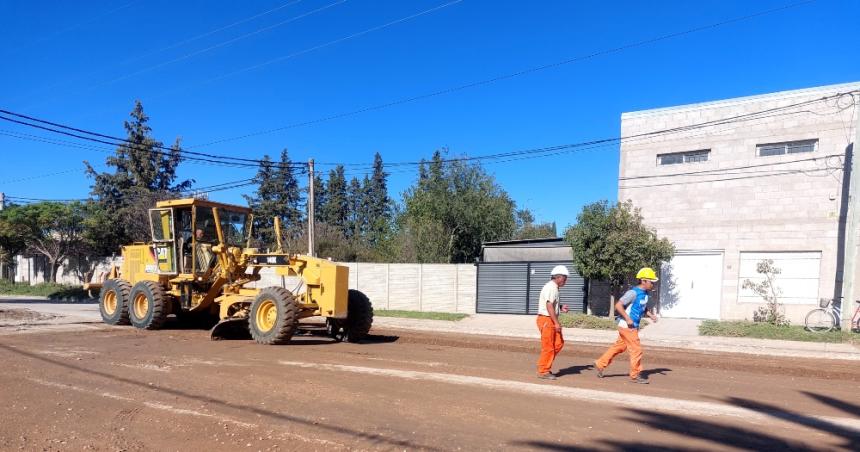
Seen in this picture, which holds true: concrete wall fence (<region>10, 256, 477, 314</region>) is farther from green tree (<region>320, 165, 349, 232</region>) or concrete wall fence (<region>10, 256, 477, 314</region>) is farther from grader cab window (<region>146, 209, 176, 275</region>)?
green tree (<region>320, 165, 349, 232</region>)

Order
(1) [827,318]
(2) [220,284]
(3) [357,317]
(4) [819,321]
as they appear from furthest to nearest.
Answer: (4) [819,321] < (1) [827,318] < (2) [220,284] < (3) [357,317]

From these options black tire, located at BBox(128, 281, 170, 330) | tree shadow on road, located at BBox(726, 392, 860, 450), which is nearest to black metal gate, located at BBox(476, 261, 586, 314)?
black tire, located at BBox(128, 281, 170, 330)

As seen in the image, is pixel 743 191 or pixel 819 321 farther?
pixel 743 191

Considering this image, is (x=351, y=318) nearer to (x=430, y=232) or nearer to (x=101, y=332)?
(x=101, y=332)

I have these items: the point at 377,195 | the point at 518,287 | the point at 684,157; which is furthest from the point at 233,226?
the point at 377,195

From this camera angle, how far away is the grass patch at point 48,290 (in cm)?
2788

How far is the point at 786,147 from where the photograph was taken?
1814 centimetres

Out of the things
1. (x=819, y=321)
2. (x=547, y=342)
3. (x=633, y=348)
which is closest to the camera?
(x=633, y=348)

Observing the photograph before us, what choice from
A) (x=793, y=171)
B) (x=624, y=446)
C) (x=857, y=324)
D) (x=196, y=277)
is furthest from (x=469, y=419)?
(x=793, y=171)

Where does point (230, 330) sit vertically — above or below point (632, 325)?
below

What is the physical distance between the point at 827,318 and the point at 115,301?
1960 centimetres

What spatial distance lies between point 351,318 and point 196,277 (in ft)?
12.9

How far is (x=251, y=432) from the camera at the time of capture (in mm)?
5273

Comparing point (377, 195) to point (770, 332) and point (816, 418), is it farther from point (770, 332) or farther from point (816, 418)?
point (816, 418)
